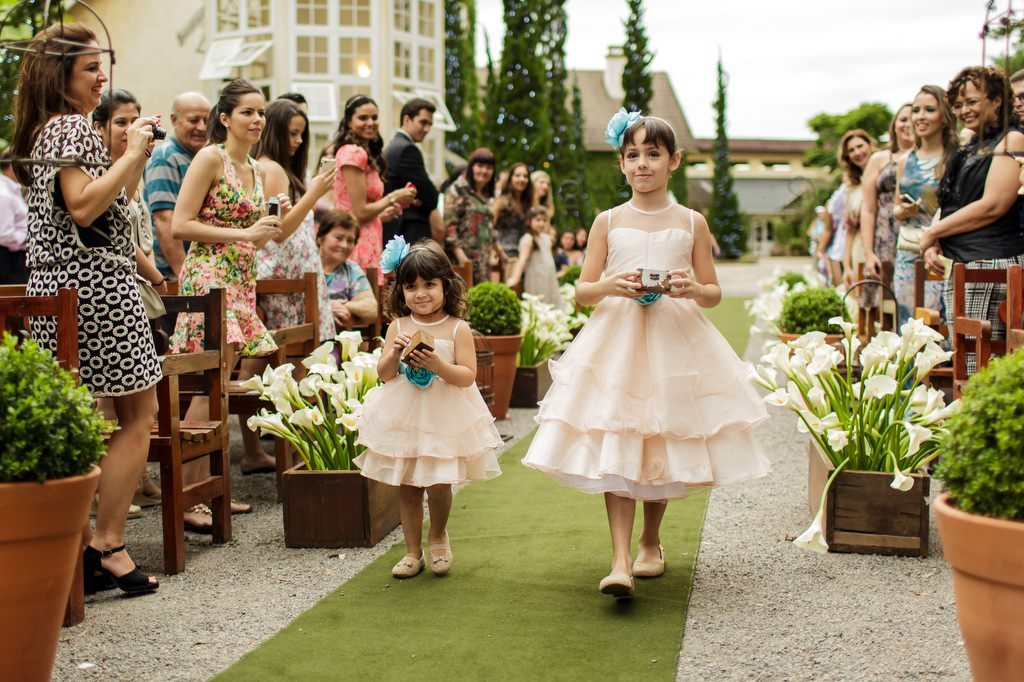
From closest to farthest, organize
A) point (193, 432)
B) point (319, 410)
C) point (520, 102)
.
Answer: point (193, 432), point (319, 410), point (520, 102)

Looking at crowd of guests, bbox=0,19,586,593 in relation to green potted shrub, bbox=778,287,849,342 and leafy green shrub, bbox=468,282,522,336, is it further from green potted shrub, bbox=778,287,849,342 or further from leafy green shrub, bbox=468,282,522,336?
green potted shrub, bbox=778,287,849,342

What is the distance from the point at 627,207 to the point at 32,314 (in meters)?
2.19

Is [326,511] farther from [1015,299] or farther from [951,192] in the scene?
[951,192]

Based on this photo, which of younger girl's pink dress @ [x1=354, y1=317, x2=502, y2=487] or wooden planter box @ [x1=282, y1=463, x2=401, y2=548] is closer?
younger girl's pink dress @ [x1=354, y1=317, x2=502, y2=487]

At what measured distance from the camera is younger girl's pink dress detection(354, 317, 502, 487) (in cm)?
465

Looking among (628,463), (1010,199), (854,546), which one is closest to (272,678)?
(628,463)

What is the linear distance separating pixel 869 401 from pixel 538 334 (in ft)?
17.3

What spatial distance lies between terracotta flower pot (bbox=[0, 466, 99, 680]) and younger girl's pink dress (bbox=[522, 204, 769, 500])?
5.59 ft

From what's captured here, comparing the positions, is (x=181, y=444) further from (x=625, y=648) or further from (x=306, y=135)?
(x=306, y=135)

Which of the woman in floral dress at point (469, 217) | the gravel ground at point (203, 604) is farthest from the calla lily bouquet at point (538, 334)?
the gravel ground at point (203, 604)

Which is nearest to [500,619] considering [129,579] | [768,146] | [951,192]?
[129,579]

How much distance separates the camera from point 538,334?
1008 cm

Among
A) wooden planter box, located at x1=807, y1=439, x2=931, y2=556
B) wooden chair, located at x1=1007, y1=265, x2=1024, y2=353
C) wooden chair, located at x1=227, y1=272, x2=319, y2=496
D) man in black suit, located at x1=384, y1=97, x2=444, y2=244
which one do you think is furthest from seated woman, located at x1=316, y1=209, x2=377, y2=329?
wooden chair, located at x1=1007, y1=265, x2=1024, y2=353

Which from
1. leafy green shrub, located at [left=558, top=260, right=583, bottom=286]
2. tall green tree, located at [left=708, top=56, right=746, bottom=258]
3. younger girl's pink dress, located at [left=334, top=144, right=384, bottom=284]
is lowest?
leafy green shrub, located at [left=558, top=260, right=583, bottom=286]
